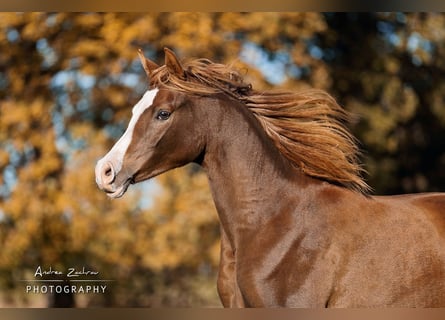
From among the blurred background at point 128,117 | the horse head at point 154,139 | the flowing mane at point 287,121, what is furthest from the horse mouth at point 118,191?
the blurred background at point 128,117

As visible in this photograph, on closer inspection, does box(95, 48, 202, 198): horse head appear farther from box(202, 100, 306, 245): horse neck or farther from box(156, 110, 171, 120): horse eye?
box(202, 100, 306, 245): horse neck

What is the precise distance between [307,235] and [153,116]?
2.83 feet

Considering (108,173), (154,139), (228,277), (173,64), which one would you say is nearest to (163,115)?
(154,139)

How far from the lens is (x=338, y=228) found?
2861 mm

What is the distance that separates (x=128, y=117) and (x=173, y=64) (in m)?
1.60

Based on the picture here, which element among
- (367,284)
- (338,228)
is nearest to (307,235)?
(338,228)

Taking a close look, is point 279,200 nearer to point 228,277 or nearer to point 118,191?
point 228,277

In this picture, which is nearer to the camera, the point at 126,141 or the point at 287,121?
the point at 126,141

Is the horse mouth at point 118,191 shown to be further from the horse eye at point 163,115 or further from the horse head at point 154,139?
the horse eye at point 163,115

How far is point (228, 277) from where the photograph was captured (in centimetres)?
298

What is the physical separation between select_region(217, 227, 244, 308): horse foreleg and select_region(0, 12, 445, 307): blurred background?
1.22m

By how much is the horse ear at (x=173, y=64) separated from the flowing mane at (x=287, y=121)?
0.02 metres

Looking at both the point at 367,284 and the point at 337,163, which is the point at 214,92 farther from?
the point at 367,284

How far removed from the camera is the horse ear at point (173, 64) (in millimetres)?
2938
